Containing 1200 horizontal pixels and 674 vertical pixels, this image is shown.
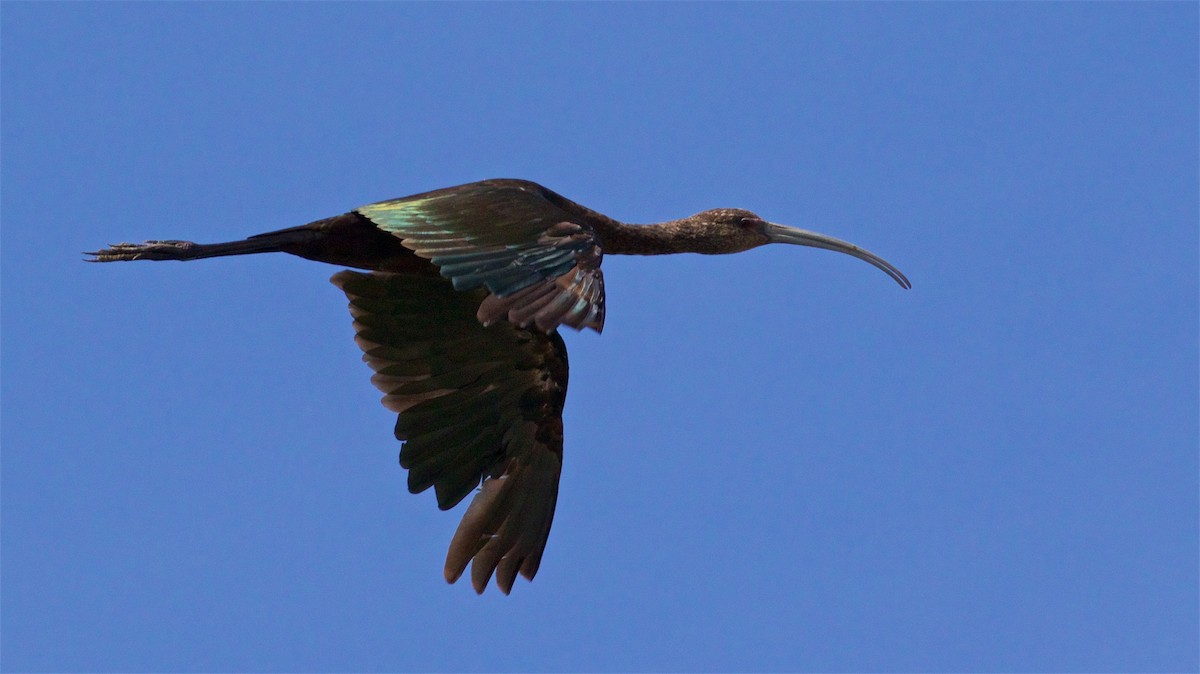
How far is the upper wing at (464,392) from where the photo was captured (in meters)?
13.6

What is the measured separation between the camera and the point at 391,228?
1194 centimetres

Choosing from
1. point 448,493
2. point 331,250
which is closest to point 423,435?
point 448,493

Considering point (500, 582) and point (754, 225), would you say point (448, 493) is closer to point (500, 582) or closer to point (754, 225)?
point (500, 582)

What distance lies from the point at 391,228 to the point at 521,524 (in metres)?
2.69

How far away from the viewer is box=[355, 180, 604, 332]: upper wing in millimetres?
10742

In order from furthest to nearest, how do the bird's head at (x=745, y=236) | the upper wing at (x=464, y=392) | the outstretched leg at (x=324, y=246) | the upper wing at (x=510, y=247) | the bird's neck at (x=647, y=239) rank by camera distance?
the bird's head at (x=745, y=236)
the bird's neck at (x=647, y=239)
the upper wing at (x=464, y=392)
the outstretched leg at (x=324, y=246)
the upper wing at (x=510, y=247)

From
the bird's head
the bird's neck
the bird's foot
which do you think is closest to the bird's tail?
the bird's foot

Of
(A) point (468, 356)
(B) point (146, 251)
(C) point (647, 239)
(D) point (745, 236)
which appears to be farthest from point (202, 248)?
(D) point (745, 236)

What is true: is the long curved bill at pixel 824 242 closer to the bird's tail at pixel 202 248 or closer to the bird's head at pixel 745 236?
the bird's head at pixel 745 236

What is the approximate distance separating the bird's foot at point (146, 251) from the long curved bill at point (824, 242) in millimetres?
4690

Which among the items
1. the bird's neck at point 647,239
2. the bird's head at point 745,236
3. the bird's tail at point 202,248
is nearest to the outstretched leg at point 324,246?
the bird's tail at point 202,248

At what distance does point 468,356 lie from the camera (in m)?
14.0

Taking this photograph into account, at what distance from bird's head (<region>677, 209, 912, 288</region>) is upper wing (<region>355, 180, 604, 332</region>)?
1.90 metres

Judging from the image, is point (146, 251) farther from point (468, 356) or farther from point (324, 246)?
point (468, 356)
